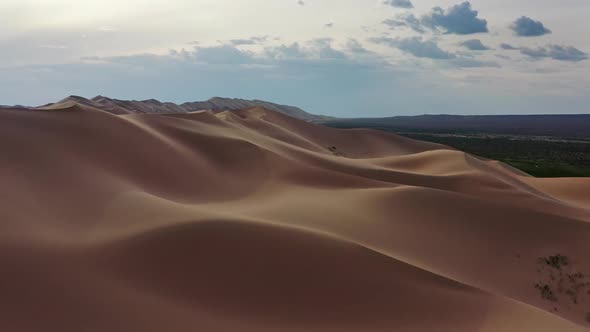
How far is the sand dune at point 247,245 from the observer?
8852 millimetres

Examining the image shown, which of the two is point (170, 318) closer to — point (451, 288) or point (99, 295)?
point (99, 295)

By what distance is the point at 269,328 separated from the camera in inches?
337

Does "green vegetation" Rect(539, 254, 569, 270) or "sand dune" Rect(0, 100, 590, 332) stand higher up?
"sand dune" Rect(0, 100, 590, 332)

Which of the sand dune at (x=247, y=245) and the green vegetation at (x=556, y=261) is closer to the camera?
the sand dune at (x=247, y=245)

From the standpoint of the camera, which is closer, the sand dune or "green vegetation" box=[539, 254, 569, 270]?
the sand dune

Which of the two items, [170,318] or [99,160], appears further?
[99,160]

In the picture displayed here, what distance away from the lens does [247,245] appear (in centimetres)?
1105

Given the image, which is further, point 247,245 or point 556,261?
point 556,261

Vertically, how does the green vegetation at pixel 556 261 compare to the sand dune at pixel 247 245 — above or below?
below

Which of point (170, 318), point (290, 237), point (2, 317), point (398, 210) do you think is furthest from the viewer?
point (398, 210)

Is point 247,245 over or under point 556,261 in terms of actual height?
over

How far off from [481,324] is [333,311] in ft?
8.41

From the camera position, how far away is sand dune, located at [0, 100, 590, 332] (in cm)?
885

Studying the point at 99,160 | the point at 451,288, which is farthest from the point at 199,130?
the point at 451,288
